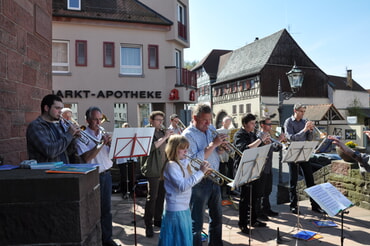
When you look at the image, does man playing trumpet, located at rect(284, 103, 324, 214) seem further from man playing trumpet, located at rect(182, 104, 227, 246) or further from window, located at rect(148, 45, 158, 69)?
window, located at rect(148, 45, 158, 69)

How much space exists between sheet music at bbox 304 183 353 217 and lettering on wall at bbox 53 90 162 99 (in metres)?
14.3

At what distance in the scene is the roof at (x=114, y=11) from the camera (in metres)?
16.3

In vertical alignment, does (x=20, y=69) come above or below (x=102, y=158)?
above

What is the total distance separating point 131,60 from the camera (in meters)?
17.7

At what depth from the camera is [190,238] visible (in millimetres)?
3543

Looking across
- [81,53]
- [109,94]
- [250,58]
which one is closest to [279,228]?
[109,94]

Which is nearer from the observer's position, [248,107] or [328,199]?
[328,199]

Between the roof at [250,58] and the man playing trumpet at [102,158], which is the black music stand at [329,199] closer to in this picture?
the man playing trumpet at [102,158]

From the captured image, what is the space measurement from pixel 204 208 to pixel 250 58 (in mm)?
36326

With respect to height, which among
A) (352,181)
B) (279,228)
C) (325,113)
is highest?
(325,113)

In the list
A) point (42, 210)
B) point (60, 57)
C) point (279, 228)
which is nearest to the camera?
point (42, 210)

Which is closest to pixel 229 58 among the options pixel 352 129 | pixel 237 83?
pixel 237 83

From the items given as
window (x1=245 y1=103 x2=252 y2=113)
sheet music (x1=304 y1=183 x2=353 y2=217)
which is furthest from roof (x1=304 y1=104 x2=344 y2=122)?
sheet music (x1=304 y1=183 x2=353 y2=217)

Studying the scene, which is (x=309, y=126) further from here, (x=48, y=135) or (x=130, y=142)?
(x=48, y=135)
